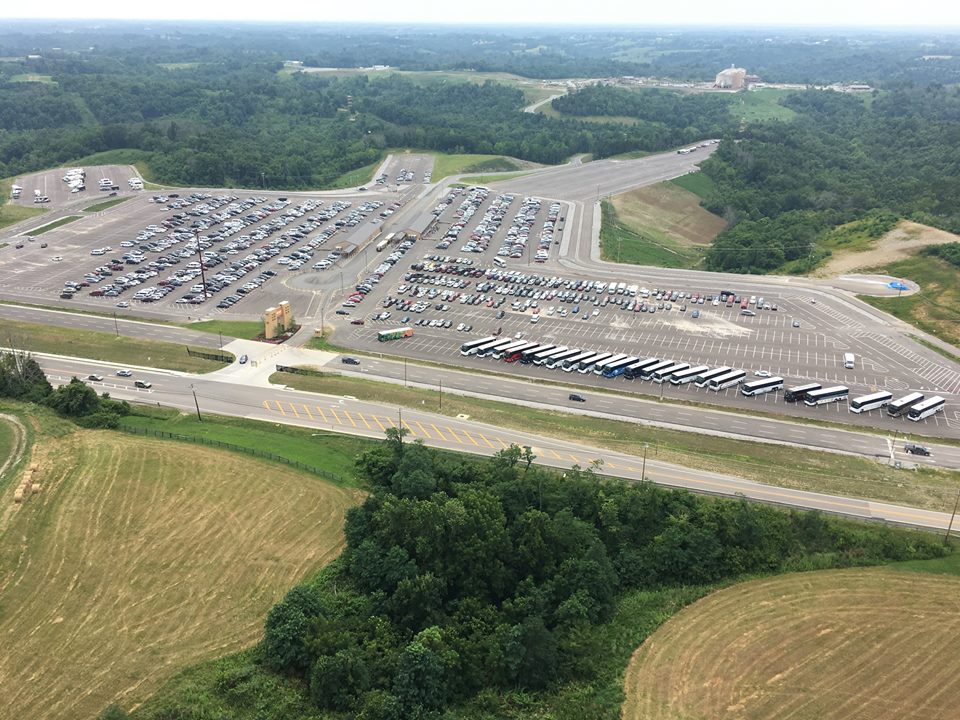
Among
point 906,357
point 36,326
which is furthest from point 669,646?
point 36,326

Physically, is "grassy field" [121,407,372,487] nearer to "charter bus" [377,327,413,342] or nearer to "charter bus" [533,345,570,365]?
"charter bus" [377,327,413,342]

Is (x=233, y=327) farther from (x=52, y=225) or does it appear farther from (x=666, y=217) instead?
(x=666, y=217)

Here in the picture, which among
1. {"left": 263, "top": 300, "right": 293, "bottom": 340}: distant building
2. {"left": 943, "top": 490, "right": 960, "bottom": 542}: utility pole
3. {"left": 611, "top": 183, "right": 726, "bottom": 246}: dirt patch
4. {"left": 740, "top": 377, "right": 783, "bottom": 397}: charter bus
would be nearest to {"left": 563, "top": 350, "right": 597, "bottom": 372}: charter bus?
{"left": 740, "top": 377, "right": 783, "bottom": 397}: charter bus

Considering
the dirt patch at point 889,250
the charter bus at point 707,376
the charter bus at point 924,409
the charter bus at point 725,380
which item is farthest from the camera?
the dirt patch at point 889,250

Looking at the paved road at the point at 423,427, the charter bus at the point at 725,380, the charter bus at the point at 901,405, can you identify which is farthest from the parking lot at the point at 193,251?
the charter bus at the point at 901,405

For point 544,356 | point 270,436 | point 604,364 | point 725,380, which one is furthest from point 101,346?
point 725,380

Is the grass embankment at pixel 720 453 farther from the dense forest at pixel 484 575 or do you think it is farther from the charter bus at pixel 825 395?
the charter bus at pixel 825 395
